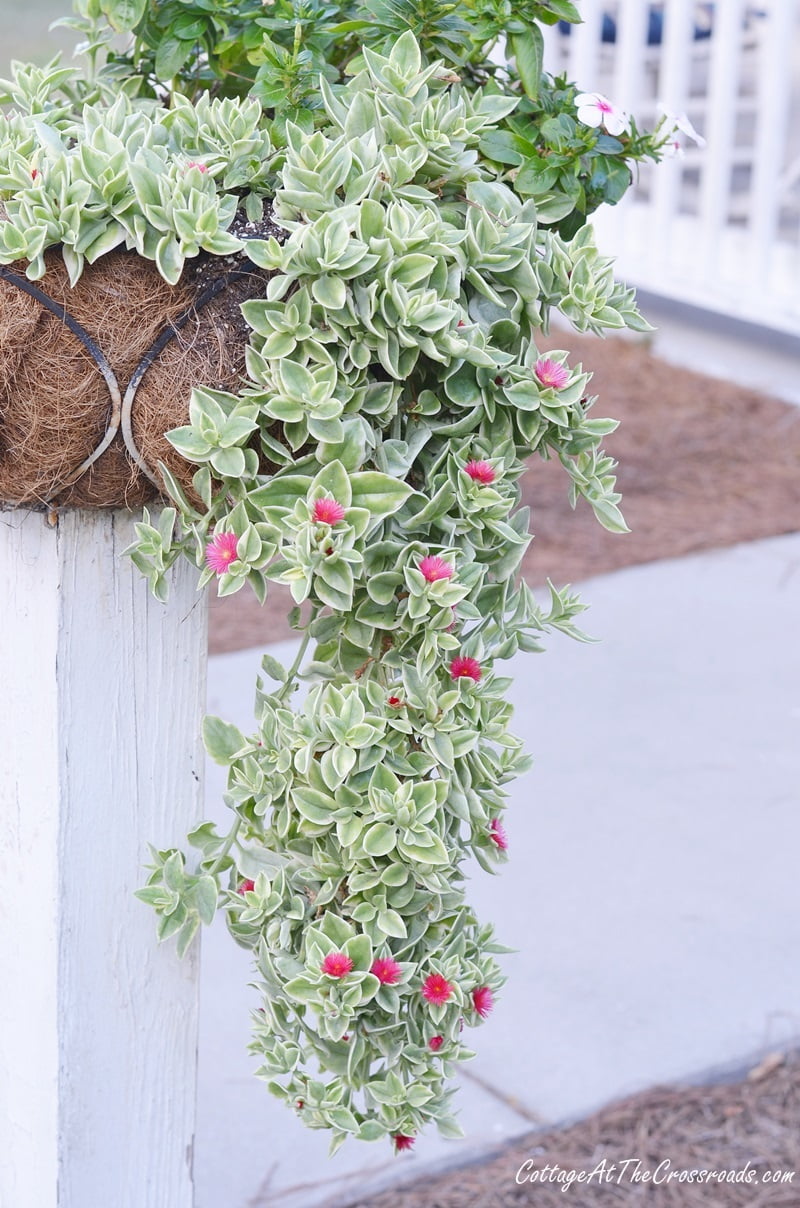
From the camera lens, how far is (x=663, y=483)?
4723 mm

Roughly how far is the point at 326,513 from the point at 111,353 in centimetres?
23

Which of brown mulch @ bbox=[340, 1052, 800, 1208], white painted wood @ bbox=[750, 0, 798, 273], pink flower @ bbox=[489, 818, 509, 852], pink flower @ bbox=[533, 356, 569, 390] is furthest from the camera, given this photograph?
white painted wood @ bbox=[750, 0, 798, 273]

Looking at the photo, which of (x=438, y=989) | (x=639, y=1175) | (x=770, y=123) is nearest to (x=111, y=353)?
(x=438, y=989)

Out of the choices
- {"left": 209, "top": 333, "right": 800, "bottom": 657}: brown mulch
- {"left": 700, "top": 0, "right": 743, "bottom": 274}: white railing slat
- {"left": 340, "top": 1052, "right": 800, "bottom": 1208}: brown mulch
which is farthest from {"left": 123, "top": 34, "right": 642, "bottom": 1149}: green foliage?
{"left": 700, "top": 0, "right": 743, "bottom": 274}: white railing slat

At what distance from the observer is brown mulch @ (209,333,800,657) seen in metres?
4.11

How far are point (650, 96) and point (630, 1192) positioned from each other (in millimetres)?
4828

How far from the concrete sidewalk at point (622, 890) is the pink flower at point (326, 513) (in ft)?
4.39

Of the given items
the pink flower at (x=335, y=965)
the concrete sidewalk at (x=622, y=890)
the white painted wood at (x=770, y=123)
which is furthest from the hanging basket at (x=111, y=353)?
the white painted wood at (x=770, y=123)

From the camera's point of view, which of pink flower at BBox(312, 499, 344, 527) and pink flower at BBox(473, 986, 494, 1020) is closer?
pink flower at BBox(312, 499, 344, 527)

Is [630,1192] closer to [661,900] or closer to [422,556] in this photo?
[661,900]

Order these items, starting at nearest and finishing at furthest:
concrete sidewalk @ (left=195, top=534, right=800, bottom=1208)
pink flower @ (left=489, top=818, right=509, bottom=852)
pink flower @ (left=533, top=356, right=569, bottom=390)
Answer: pink flower @ (left=533, top=356, right=569, bottom=390) < pink flower @ (left=489, top=818, right=509, bottom=852) < concrete sidewalk @ (left=195, top=534, right=800, bottom=1208)

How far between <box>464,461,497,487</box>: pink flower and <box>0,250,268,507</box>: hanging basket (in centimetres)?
21

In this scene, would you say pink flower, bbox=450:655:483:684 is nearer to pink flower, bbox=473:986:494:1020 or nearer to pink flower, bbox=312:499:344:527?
pink flower, bbox=312:499:344:527

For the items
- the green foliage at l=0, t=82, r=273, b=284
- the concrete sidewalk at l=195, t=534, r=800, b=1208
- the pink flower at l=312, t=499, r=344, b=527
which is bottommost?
the concrete sidewalk at l=195, t=534, r=800, b=1208
